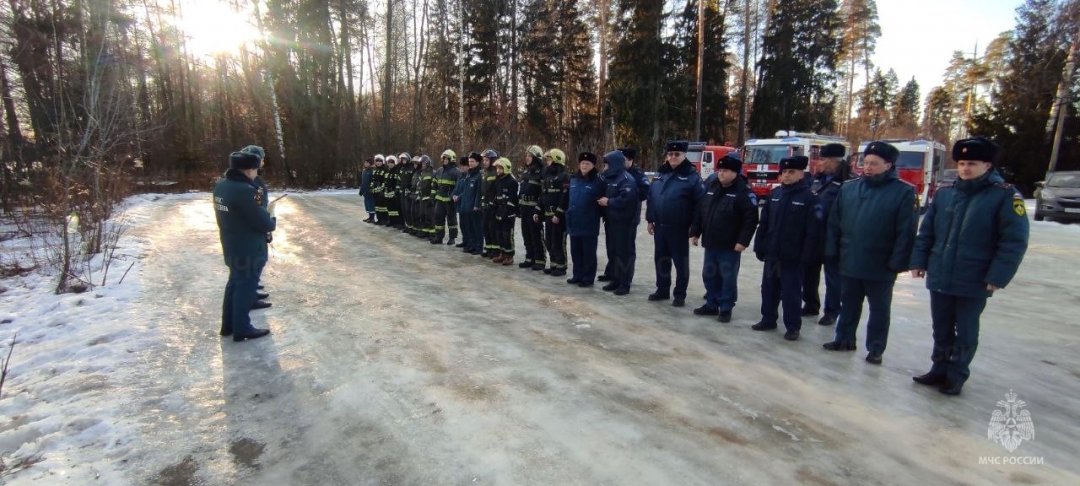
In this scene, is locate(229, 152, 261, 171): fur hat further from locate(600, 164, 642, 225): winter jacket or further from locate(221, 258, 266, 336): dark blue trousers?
locate(600, 164, 642, 225): winter jacket

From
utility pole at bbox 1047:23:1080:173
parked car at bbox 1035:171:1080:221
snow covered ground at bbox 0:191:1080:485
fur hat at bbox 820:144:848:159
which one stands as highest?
utility pole at bbox 1047:23:1080:173

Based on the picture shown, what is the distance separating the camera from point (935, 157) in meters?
17.6

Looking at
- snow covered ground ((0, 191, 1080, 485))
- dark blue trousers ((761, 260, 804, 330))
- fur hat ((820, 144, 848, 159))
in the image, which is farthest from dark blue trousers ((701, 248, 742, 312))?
fur hat ((820, 144, 848, 159))

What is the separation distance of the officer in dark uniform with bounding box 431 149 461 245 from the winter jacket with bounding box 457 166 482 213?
41cm

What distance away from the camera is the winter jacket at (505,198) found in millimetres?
8797

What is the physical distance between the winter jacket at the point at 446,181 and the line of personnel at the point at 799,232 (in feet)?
3.64

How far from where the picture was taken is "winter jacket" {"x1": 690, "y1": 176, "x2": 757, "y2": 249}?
5.54m

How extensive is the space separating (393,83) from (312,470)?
110 feet

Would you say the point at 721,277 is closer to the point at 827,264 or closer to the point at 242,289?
the point at 827,264

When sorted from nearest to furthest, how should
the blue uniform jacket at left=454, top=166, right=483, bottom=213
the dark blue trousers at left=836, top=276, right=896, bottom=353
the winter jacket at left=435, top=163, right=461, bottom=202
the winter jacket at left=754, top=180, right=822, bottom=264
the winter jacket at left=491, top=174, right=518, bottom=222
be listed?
1. the dark blue trousers at left=836, top=276, right=896, bottom=353
2. the winter jacket at left=754, top=180, right=822, bottom=264
3. the winter jacket at left=491, top=174, right=518, bottom=222
4. the blue uniform jacket at left=454, top=166, right=483, bottom=213
5. the winter jacket at left=435, top=163, right=461, bottom=202

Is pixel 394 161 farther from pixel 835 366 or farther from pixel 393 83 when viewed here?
pixel 393 83

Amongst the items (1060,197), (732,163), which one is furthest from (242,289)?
(1060,197)

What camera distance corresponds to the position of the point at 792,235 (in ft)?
16.7

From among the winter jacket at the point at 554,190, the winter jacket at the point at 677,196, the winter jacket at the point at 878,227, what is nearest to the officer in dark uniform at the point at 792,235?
the winter jacket at the point at 878,227
